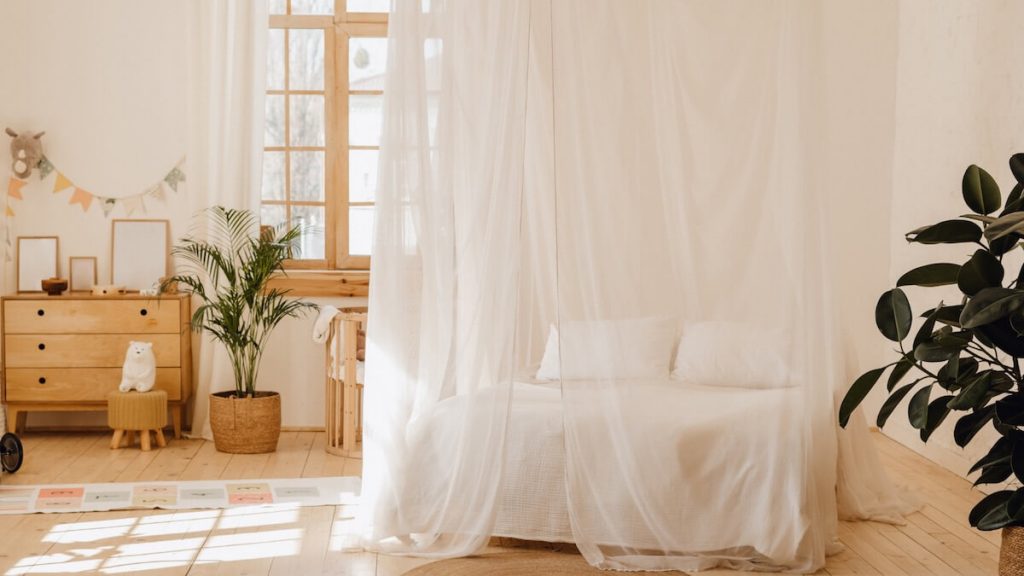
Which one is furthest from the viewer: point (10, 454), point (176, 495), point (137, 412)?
point (137, 412)

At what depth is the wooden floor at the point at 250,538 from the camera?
354 centimetres

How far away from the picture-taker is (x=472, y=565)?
3541 millimetres

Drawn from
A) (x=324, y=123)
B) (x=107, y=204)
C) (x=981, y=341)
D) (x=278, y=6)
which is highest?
(x=278, y=6)

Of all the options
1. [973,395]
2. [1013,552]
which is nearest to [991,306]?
[973,395]

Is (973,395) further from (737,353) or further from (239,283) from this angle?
(239,283)

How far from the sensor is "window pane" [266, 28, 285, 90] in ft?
19.6

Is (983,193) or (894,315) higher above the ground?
(983,193)

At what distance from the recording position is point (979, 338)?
3195mm

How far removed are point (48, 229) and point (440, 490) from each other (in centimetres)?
331

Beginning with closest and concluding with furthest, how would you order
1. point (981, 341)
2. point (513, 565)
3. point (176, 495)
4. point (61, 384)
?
point (981, 341) < point (513, 565) < point (176, 495) < point (61, 384)

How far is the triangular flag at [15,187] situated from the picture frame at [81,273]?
45 cm

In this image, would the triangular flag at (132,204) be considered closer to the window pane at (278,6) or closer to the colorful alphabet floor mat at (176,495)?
the window pane at (278,6)

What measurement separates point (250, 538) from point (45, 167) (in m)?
2.94

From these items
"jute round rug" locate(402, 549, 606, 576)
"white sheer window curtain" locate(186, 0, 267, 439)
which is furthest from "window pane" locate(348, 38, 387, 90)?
"jute round rug" locate(402, 549, 606, 576)
